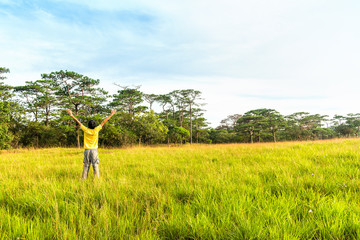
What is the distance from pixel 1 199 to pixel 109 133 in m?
23.4

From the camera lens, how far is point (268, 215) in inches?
70.1

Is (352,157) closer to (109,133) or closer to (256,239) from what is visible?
(256,239)

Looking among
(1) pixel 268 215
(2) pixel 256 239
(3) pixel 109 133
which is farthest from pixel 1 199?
(3) pixel 109 133

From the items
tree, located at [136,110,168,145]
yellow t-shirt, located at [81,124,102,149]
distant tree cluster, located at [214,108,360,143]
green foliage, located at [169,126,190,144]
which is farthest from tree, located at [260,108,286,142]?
yellow t-shirt, located at [81,124,102,149]

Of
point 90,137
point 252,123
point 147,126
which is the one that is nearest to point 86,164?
point 90,137

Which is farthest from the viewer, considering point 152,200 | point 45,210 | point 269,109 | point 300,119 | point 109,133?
point 300,119

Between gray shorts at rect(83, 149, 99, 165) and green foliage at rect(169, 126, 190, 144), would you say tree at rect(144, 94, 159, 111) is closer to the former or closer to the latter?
green foliage at rect(169, 126, 190, 144)

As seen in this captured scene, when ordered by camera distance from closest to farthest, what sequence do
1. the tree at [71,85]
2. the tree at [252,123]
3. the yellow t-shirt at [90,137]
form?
the yellow t-shirt at [90,137], the tree at [71,85], the tree at [252,123]

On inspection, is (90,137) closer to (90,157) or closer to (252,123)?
(90,157)

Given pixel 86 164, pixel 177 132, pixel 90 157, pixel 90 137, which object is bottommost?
pixel 177 132

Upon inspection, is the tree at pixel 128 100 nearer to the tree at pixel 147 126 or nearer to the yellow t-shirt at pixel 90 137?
the tree at pixel 147 126

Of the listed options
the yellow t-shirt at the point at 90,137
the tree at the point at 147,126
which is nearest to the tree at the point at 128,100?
the tree at the point at 147,126

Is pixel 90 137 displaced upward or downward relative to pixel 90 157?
upward

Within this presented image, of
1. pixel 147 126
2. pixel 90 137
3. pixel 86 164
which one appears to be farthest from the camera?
pixel 147 126
